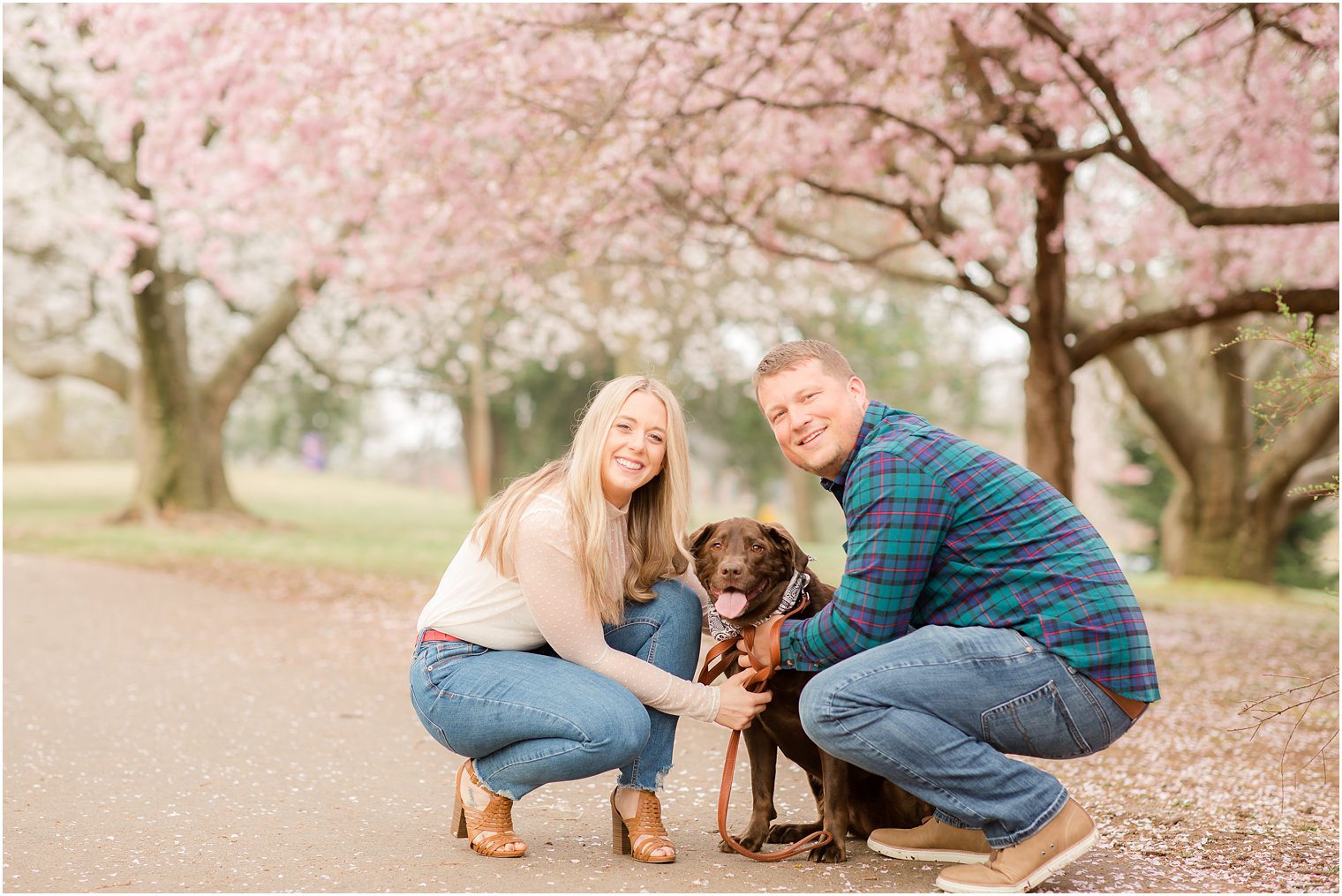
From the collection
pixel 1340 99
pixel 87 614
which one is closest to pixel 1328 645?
pixel 1340 99

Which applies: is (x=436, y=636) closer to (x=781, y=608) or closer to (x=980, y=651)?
(x=781, y=608)

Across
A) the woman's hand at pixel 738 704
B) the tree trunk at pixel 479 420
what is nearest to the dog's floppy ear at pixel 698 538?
the woman's hand at pixel 738 704

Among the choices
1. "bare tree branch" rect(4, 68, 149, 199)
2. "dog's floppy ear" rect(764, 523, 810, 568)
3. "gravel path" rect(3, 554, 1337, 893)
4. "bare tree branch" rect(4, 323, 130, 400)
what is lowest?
"gravel path" rect(3, 554, 1337, 893)

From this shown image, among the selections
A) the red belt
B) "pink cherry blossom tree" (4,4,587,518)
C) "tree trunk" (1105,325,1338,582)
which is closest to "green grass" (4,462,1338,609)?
"tree trunk" (1105,325,1338,582)

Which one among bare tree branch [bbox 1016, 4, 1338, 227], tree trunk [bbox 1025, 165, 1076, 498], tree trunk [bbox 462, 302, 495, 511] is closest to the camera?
bare tree branch [bbox 1016, 4, 1338, 227]

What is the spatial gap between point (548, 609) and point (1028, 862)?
1573 millimetres

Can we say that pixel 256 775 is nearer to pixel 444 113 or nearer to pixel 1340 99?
pixel 444 113

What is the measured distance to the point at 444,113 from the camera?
9078mm

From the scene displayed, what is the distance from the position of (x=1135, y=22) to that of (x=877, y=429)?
6923 mm

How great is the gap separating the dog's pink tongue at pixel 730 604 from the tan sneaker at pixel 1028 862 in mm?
1023

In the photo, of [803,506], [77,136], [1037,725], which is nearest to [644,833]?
[1037,725]

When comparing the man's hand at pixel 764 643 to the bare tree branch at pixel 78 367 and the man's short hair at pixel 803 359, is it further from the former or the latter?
the bare tree branch at pixel 78 367

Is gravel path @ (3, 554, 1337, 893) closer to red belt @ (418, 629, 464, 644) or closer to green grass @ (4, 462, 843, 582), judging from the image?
red belt @ (418, 629, 464, 644)

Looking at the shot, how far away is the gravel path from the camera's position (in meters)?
3.67
